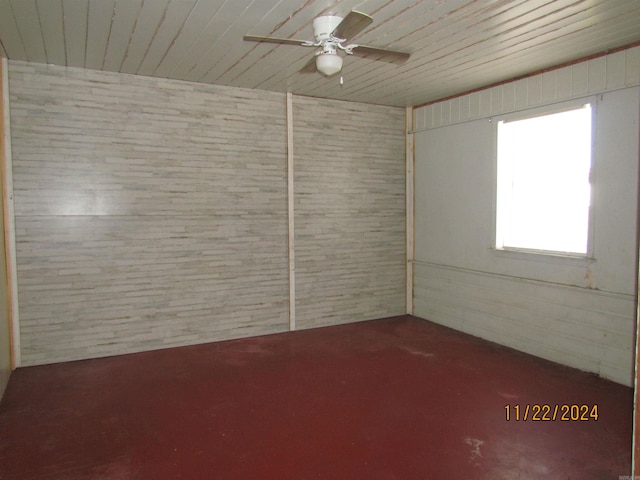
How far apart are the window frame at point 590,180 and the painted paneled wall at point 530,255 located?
0.03 metres

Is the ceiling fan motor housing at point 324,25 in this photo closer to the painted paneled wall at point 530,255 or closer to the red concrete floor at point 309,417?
the painted paneled wall at point 530,255

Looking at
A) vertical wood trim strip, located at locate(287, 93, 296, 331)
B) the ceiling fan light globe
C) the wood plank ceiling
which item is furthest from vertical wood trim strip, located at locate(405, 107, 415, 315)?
the ceiling fan light globe

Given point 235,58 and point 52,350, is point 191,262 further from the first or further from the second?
point 235,58

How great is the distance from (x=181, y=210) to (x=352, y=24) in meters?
3.02

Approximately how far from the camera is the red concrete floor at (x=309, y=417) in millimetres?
2754

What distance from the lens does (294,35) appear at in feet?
11.6

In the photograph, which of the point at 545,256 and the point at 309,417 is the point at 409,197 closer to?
the point at 545,256

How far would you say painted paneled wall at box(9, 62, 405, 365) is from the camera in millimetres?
4391

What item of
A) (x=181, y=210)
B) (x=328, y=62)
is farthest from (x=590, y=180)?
(x=181, y=210)

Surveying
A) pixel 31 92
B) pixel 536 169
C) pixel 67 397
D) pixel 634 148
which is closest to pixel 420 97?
pixel 536 169

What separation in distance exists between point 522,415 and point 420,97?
12.8ft

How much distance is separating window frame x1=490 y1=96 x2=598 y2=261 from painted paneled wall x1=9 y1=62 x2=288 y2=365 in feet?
8.09

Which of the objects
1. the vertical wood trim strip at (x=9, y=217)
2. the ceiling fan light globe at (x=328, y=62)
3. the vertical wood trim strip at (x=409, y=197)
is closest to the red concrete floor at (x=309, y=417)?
the vertical wood trim strip at (x=9, y=217)

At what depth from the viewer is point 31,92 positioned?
4266mm
